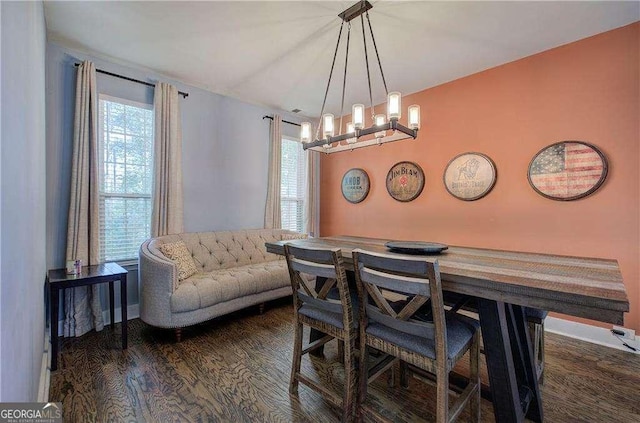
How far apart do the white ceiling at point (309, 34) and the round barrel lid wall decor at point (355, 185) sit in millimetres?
1468

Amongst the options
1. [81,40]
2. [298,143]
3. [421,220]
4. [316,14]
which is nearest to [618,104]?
[421,220]

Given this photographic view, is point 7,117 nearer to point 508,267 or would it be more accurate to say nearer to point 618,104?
point 508,267

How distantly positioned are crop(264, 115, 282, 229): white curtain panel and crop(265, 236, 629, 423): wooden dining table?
98.9 inches

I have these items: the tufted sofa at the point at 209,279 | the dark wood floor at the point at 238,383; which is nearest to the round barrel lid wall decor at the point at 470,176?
the dark wood floor at the point at 238,383

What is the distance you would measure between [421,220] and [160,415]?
3.30 m

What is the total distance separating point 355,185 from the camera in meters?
4.57

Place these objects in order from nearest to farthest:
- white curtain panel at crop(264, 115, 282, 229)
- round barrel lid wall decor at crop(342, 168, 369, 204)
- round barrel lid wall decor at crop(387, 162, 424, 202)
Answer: round barrel lid wall decor at crop(387, 162, 424, 202) < white curtain panel at crop(264, 115, 282, 229) < round barrel lid wall decor at crop(342, 168, 369, 204)

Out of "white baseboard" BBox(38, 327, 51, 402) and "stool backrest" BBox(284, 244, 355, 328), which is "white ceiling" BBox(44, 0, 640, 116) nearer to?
"stool backrest" BBox(284, 244, 355, 328)

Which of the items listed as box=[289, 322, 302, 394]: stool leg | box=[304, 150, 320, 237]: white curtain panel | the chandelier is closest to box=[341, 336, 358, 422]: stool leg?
box=[289, 322, 302, 394]: stool leg

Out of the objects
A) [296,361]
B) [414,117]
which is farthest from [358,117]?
[296,361]

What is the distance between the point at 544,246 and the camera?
2.83 m

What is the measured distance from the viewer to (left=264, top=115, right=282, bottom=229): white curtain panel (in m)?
4.30

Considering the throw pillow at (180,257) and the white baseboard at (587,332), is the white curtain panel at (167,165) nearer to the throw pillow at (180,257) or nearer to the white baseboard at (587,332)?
the throw pillow at (180,257)

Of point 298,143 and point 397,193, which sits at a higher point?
point 298,143
